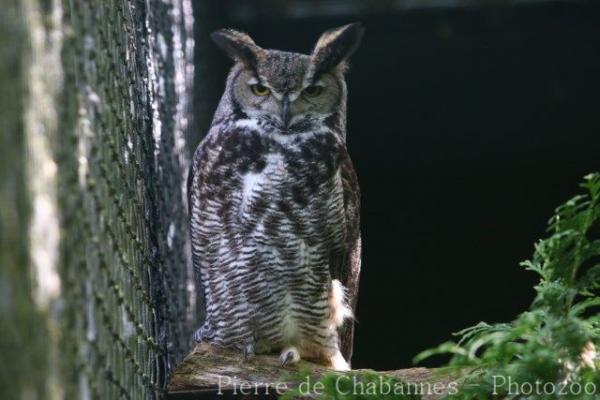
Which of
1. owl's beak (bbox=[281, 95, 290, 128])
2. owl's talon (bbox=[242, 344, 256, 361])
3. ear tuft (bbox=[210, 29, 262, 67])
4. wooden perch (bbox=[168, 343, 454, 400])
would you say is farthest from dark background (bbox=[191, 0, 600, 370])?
wooden perch (bbox=[168, 343, 454, 400])

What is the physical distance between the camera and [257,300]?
8.16ft

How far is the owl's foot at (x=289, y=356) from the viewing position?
245 centimetres

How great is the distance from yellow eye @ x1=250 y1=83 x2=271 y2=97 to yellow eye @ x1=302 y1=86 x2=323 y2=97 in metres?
0.09

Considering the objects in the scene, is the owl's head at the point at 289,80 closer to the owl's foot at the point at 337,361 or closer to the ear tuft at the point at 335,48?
the ear tuft at the point at 335,48

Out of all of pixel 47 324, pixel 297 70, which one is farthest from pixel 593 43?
pixel 47 324

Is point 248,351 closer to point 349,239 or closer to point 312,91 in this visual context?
point 349,239

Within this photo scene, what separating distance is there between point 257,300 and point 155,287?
1.23 ft

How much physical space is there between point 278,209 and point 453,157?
231 cm

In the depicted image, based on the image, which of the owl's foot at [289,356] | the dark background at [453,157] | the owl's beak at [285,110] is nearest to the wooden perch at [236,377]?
the owl's foot at [289,356]

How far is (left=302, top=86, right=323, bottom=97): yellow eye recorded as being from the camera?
264cm

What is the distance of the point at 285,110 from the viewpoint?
257 centimetres

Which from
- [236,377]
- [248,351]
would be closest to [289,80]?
[248,351]

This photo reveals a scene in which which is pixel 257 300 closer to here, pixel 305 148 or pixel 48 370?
pixel 305 148

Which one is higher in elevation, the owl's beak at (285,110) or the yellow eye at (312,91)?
the yellow eye at (312,91)
